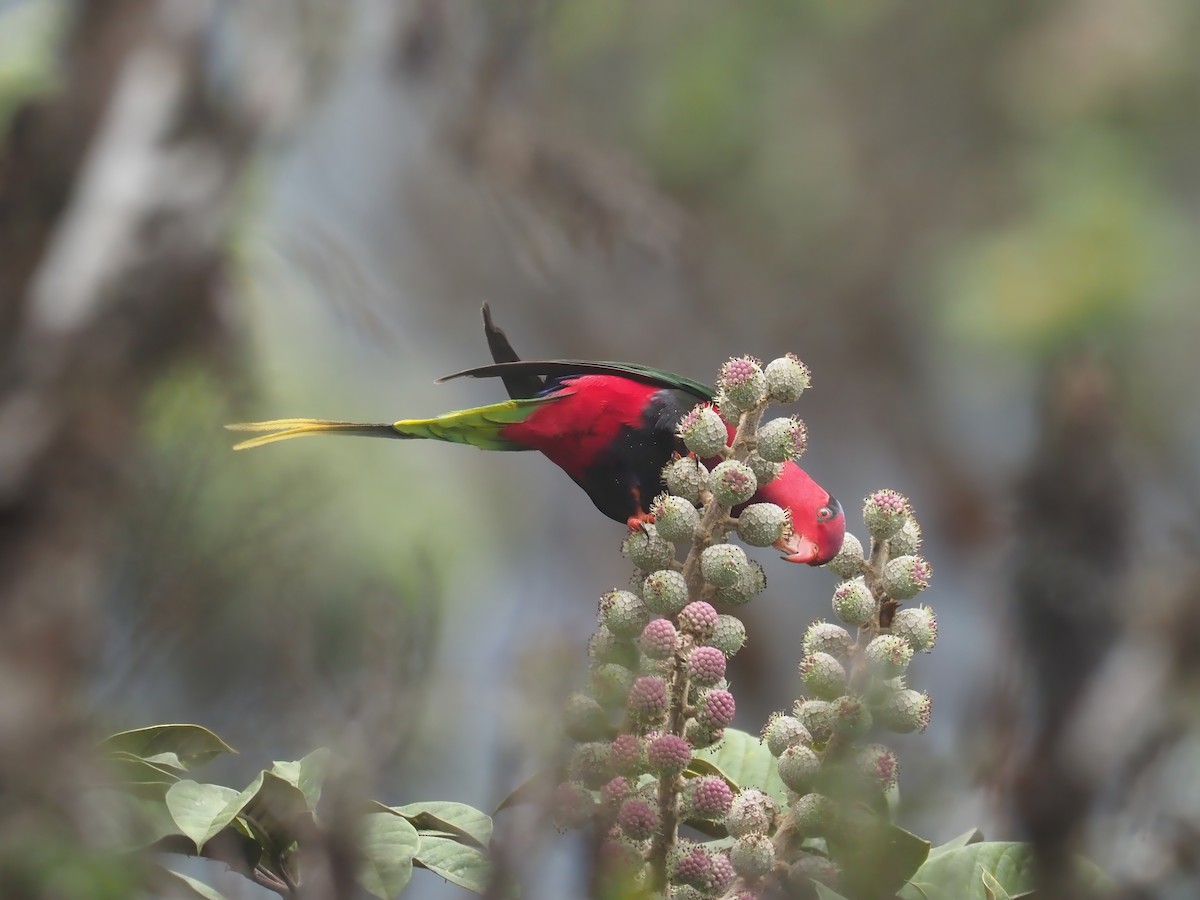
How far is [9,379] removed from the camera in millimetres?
3086

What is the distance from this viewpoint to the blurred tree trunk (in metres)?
2.81

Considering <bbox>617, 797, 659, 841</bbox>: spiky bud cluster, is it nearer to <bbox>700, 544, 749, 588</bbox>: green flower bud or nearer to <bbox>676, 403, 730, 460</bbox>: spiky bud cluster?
<bbox>700, 544, 749, 588</bbox>: green flower bud

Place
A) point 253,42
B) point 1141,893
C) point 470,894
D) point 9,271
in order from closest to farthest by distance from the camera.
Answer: point 1141,893 → point 470,894 → point 9,271 → point 253,42

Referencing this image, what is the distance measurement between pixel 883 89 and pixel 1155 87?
1705 mm

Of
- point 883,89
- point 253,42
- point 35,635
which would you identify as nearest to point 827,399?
point 883,89

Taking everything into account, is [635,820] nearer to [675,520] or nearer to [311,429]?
[675,520]

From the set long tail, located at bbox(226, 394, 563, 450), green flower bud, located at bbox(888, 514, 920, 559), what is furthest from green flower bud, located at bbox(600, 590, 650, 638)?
long tail, located at bbox(226, 394, 563, 450)

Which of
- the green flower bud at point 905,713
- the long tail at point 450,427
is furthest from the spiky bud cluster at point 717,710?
the long tail at point 450,427

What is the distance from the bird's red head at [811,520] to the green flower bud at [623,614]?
51 centimetres

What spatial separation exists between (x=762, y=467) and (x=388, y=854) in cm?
45

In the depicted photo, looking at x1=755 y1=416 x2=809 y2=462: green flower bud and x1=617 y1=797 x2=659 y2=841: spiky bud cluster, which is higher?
x1=755 y1=416 x2=809 y2=462: green flower bud

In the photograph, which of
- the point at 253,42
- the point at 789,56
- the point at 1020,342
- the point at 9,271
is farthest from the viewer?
the point at 789,56

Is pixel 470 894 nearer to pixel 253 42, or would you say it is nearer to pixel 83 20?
pixel 253 42

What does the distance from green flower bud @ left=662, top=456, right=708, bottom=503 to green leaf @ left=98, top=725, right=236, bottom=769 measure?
42cm
